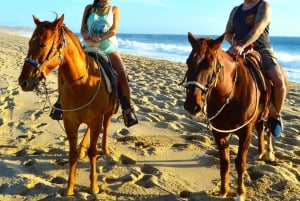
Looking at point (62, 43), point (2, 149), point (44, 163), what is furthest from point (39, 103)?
point (62, 43)

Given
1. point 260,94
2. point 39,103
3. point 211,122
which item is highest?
point 260,94

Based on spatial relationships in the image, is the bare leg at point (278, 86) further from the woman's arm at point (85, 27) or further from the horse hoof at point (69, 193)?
the horse hoof at point (69, 193)

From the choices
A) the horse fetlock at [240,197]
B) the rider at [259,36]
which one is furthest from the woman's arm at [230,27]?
the horse fetlock at [240,197]

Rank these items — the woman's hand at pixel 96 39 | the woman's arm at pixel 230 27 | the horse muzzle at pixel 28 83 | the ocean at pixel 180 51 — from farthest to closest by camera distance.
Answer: the ocean at pixel 180 51
the woman's hand at pixel 96 39
the woman's arm at pixel 230 27
the horse muzzle at pixel 28 83

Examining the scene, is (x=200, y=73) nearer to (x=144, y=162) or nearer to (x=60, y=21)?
(x=60, y=21)

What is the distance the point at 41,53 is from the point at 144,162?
2439 mm

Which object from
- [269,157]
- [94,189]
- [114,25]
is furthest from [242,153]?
[114,25]

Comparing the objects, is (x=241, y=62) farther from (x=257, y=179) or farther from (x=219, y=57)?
(x=257, y=179)

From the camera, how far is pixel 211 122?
161 inches

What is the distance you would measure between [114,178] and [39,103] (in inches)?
176

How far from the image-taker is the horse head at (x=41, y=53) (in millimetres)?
3371

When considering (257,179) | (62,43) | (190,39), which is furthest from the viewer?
(257,179)

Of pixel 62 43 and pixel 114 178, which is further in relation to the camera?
pixel 114 178

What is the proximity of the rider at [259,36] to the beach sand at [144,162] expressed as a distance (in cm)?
84
